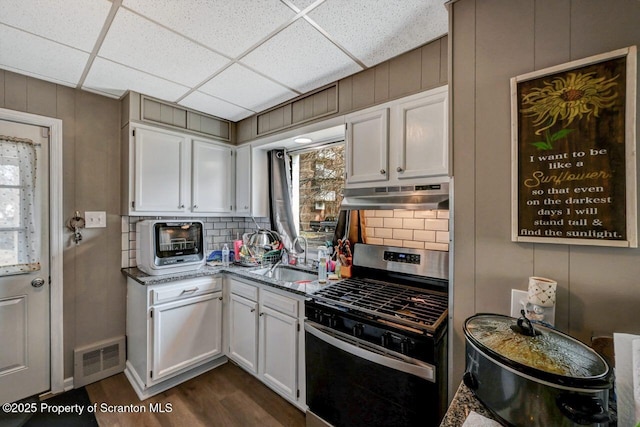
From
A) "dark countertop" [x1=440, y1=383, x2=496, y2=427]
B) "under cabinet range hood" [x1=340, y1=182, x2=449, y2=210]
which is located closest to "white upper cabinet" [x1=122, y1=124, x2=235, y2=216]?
"under cabinet range hood" [x1=340, y1=182, x2=449, y2=210]

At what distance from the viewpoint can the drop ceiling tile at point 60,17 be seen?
4.39ft

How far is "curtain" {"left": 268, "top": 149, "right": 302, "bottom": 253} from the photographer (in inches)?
115

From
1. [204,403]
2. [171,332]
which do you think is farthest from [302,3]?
[204,403]

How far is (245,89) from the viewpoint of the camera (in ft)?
7.43

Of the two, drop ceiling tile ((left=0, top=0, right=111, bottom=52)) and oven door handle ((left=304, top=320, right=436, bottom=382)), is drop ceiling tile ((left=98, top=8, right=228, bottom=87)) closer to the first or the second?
drop ceiling tile ((left=0, top=0, right=111, bottom=52))

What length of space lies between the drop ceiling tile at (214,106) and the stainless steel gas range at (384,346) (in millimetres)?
1957

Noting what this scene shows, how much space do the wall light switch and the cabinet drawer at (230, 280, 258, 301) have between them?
4.06 feet

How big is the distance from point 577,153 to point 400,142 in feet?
2.87

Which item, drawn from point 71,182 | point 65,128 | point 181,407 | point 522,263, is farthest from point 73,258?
point 522,263

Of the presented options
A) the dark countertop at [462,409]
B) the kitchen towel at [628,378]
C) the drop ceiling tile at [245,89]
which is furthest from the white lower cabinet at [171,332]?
the kitchen towel at [628,378]

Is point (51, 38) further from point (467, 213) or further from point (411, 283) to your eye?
point (411, 283)

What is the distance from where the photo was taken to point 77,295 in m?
2.30

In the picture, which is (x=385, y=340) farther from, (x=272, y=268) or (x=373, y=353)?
(x=272, y=268)

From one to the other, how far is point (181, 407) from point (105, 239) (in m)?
1.55
